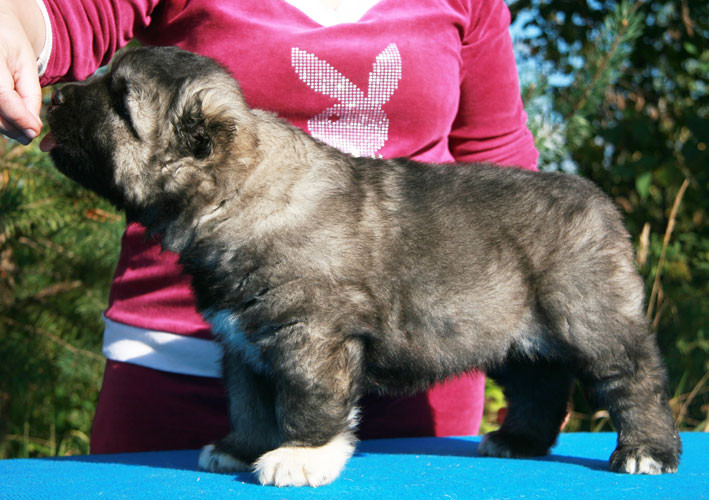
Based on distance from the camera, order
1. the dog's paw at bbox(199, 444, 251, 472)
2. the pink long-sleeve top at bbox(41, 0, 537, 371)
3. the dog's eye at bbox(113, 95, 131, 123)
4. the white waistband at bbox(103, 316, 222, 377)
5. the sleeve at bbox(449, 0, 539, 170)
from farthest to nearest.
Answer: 1. the sleeve at bbox(449, 0, 539, 170)
2. the white waistband at bbox(103, 316, 222, 377)
3. the pink long-sleeve top at bbox(41, 0, 537, 371)
4. the dog's paw at bbox(199, 444, 251, 472)
5. the dog's eye at bbox(113, 95, 131, 123)

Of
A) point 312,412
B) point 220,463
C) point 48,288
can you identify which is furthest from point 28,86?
point 48,288

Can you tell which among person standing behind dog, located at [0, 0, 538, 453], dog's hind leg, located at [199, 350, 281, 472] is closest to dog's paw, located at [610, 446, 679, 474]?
person standing behind dog, located at [0, 0, 538, 453]

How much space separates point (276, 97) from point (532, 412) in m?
1.62

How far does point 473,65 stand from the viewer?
338cm

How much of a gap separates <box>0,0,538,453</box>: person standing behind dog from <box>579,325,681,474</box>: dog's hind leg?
65 cm

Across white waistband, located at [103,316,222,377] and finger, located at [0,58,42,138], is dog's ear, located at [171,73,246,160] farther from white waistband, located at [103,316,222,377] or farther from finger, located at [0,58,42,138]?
white waistband, located at [103,316,222,377]

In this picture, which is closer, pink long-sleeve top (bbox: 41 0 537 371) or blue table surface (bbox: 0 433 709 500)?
blue table surface (bbox: 0 433 709 500)

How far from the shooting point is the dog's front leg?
226 cm

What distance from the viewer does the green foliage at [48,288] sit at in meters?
4.36

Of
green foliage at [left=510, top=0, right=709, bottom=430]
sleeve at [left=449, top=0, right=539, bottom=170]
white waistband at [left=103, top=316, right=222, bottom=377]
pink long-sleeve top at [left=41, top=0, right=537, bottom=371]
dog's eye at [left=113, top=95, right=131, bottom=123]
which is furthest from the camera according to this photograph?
green foliage at [left=510, top=0, right=709, bottom=430]

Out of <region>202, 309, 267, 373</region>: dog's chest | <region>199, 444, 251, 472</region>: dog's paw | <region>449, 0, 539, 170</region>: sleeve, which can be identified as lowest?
<region>199, 444, 251, 472</region>: dog's paw

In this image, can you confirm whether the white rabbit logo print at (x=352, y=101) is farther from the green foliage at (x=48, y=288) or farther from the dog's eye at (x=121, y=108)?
the green foliage at (x=48, y=288)

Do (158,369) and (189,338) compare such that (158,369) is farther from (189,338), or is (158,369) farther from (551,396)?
(551,396)

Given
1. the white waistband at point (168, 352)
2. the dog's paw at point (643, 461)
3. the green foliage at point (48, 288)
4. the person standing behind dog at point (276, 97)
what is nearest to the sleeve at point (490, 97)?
the person standing behind dog at point (276, 97)
